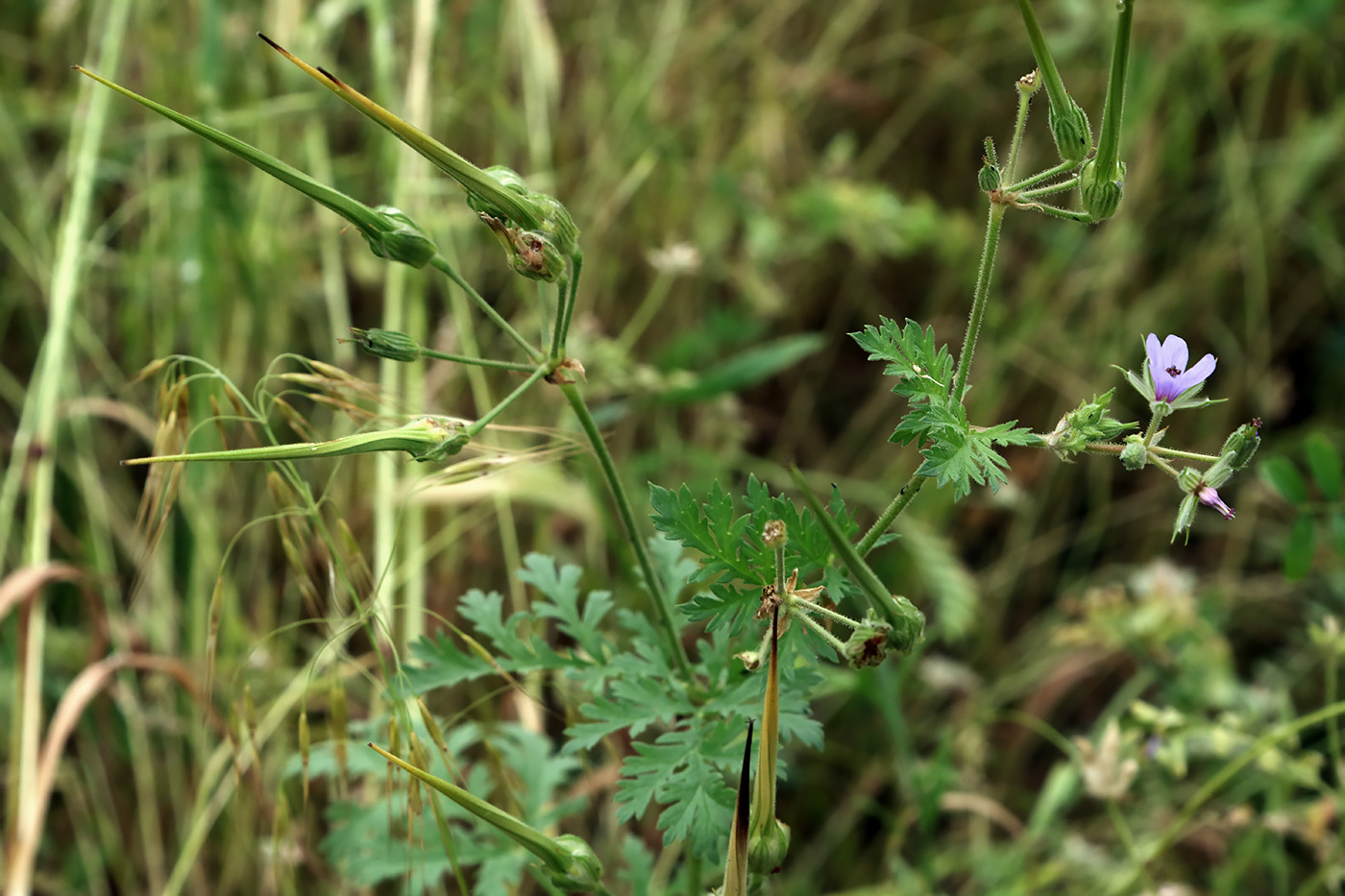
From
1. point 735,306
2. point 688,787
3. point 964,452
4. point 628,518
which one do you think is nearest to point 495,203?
point 628,518

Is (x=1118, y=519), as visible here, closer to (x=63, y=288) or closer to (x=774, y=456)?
(x=774, y=456)

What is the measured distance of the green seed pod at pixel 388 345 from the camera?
39.8 inches

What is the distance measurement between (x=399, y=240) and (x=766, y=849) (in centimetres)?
68

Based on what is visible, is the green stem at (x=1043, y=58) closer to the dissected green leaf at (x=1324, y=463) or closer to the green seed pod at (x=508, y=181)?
the green seed pod at (x=508, y=181)

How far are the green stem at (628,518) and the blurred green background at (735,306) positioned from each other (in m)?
0.76

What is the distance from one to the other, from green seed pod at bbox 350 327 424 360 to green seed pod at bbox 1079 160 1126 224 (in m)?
0.64

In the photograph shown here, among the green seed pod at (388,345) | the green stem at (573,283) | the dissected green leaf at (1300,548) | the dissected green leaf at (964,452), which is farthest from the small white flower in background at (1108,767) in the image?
the green seed pod at (388,345)

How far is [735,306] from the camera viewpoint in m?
2.92

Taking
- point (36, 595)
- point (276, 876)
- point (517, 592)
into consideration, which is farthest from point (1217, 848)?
point (36, 595)

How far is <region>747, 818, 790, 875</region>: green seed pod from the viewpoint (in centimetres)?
100

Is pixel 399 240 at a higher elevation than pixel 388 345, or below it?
higher

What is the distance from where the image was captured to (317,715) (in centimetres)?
238

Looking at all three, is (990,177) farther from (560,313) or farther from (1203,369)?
(560,313)

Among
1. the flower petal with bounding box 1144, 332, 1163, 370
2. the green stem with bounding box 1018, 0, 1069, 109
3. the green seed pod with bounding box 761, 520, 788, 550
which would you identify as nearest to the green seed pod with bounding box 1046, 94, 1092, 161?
the green stem with bounding box 1018, 0, 1069, 109
